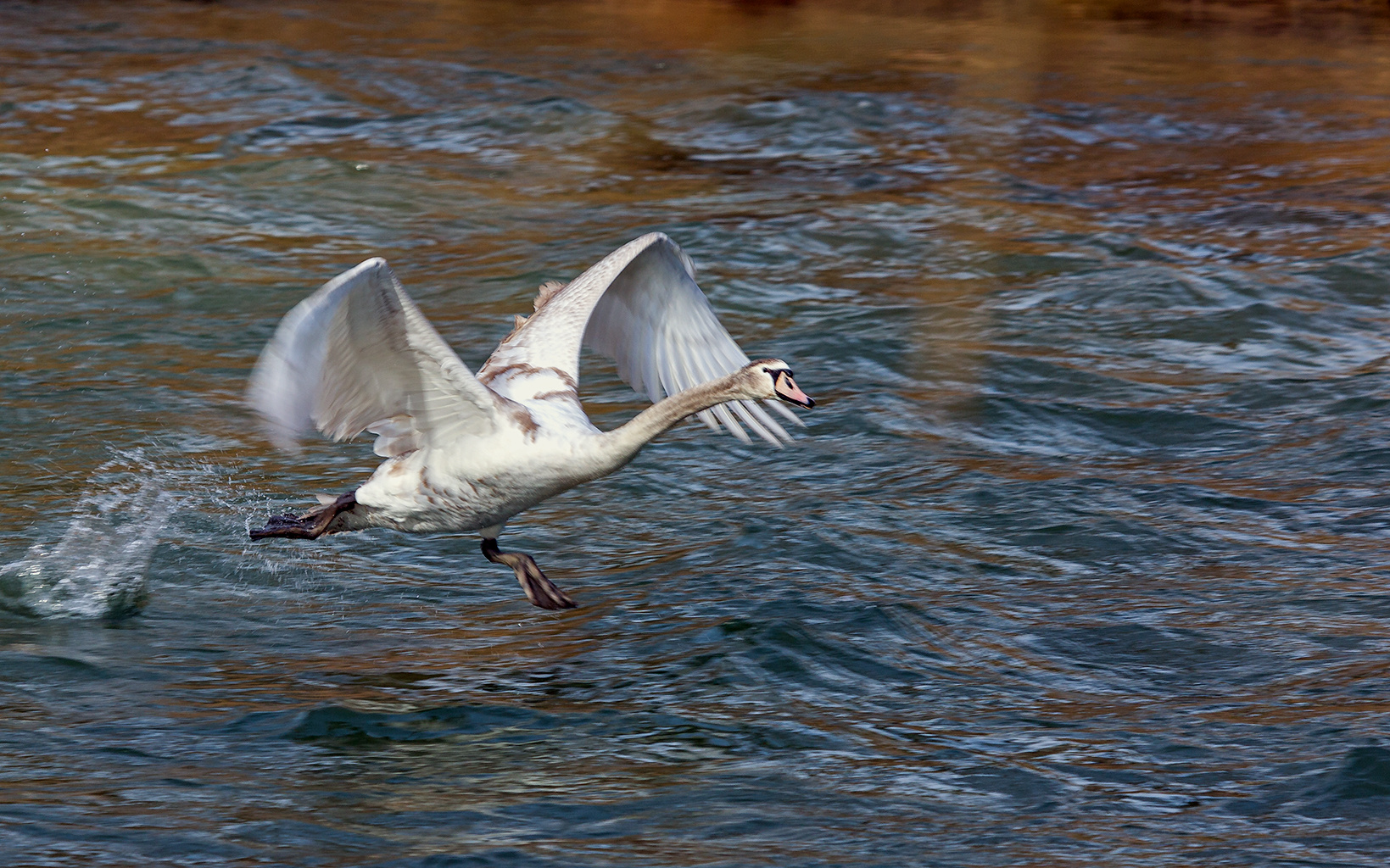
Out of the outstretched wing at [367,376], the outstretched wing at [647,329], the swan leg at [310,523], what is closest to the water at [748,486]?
the swan leg at [310,523]

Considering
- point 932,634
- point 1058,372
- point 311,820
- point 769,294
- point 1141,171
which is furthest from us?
point 1141,171

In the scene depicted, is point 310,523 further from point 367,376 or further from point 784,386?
point 784,386

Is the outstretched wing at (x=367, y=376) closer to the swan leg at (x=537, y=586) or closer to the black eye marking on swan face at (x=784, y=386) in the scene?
the swan leg at (x=537, y=586)

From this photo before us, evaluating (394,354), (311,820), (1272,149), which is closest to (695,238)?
(1272,149)

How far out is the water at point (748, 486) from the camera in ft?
19.1

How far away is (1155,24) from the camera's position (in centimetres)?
2130

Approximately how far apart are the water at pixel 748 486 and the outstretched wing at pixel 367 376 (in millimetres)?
917

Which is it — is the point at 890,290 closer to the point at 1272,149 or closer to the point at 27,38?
the point at 1272,149

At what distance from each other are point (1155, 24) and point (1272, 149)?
20.1 ft

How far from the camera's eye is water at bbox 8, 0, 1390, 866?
5.82m

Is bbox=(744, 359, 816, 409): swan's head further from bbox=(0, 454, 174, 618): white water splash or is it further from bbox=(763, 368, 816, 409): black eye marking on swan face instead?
bbox=(0, 454, 174, 618): white water splash

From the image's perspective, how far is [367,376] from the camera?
22.3 feet

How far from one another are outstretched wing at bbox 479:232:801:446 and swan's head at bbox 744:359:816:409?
970mm

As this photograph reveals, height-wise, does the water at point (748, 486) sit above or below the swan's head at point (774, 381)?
below
